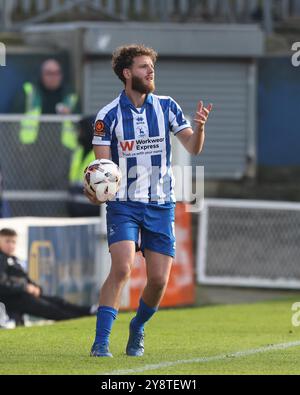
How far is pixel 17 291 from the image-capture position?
13.8 m

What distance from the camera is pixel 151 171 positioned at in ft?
32.4

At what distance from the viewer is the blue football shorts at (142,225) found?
9.68 m

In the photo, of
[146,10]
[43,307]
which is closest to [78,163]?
[43,307]

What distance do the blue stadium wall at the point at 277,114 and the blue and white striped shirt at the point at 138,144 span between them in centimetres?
1273

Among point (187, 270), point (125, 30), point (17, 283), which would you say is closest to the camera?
point (17, 283)

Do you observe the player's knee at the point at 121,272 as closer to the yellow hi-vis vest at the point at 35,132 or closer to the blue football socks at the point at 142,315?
the blue football socks at the point at 142,315

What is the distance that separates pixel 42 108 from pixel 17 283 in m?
6.30

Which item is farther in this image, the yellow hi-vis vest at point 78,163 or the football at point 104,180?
the yellow hi-vis vest at point 78,163

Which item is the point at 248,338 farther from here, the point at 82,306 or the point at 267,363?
the point at 82,306

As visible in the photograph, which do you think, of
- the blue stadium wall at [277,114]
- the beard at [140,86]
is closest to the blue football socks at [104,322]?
the beard at [140,86]

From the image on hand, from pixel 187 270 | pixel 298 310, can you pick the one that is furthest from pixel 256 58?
pixel 298 310

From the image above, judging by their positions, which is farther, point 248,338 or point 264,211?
point 264,211

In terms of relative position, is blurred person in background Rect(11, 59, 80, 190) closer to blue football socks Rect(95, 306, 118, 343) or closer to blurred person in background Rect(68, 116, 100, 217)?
blurred person in background Rect(68, 116, 100, 217)

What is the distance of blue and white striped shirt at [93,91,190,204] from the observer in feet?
32.1
